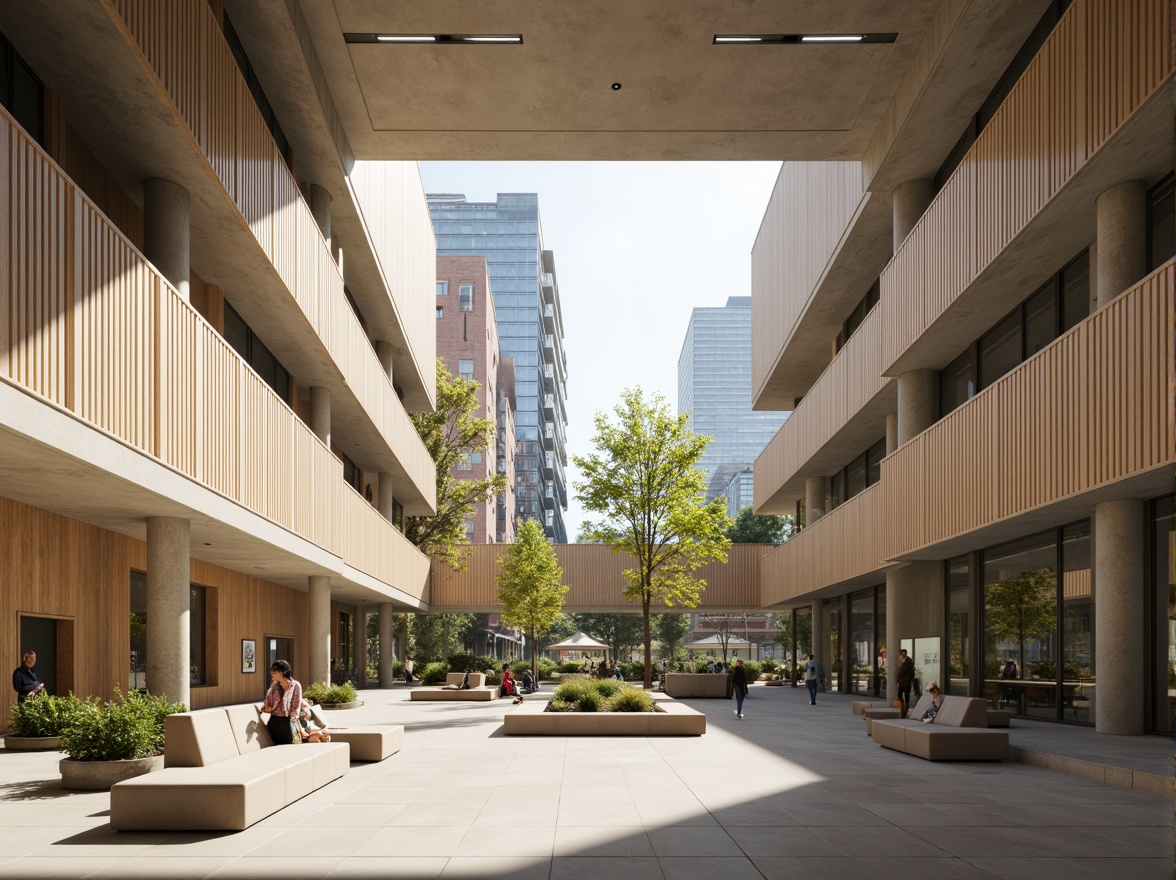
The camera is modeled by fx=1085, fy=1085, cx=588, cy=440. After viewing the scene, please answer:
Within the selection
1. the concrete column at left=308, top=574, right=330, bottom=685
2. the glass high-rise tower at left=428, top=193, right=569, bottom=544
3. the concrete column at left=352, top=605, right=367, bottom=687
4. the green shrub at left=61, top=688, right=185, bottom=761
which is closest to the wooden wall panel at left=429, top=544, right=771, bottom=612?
the concrete column at left=352, top=605, right=367, bottom=687

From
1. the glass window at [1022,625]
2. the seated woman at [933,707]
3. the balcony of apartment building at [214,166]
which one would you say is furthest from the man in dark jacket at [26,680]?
the glass window at [1022,625]

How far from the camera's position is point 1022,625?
2112 centimetres

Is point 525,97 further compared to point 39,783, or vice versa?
point 525,97

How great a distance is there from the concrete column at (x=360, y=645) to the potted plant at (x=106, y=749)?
103 ft

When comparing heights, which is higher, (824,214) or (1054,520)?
(824,214)

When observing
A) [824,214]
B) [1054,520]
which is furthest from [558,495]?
[1054,520]

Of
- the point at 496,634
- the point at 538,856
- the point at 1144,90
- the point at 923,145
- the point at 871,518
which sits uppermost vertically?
the point at 923,145

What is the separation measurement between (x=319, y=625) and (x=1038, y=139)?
19880 millimetres

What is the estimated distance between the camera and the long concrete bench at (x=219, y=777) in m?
9.46

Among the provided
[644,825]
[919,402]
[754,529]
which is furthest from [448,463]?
[754,529]

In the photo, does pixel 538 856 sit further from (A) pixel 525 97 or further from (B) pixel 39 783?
(A) pixel 525 97

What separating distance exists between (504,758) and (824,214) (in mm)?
20457

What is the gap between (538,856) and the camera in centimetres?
857

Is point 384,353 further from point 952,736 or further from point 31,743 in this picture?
point 952,736
